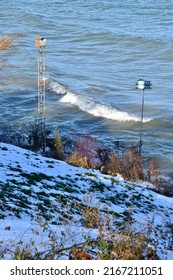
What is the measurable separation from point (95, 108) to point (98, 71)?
26.5ft

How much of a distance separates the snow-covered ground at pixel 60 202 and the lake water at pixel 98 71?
7.40 m

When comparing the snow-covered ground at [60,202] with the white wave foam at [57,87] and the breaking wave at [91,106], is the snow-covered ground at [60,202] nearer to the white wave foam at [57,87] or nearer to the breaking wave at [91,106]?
the breaking wave at [91,106]

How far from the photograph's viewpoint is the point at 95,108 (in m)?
27.6

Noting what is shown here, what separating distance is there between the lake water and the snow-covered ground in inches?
291

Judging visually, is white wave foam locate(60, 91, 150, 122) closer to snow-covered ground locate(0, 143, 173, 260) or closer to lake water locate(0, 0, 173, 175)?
lake water locate(0, 0, 173, 175)

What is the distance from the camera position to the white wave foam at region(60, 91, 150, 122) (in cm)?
2616

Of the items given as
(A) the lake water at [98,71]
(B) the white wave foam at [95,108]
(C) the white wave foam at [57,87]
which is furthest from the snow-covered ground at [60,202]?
(C) the white wave foam at [57,87]

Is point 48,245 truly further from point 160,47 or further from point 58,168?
point 160,47

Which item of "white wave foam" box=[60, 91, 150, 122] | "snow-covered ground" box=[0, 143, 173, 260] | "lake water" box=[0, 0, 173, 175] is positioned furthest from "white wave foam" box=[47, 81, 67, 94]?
"snow-covered ground" box=[0, 143, 173, 260]

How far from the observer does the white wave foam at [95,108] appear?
85.8 feet

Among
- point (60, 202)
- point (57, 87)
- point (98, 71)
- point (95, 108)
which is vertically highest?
point (60, 202)

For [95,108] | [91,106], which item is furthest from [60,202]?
[91,106]

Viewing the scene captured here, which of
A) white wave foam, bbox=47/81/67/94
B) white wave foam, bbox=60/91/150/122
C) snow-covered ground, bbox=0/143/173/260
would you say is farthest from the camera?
white wave foam, bbox=47/81/67/94

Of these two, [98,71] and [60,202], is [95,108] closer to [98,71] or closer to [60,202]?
[98,71]
